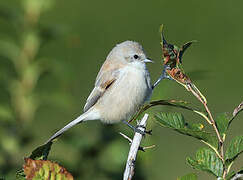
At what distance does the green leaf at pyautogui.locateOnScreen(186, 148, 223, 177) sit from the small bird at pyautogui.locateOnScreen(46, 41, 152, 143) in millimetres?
2167

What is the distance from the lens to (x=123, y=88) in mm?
3881

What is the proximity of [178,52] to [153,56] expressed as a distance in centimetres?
866

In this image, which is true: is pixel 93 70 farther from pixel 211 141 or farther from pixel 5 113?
pixel 211 141

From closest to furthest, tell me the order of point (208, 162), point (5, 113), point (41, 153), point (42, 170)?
point (42, 170) < point (208, 162) < point (41, 153) < point (5, 113)

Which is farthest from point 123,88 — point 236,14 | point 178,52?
point 236,14

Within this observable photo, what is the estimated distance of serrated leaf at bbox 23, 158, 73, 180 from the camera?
A: 1403 mm

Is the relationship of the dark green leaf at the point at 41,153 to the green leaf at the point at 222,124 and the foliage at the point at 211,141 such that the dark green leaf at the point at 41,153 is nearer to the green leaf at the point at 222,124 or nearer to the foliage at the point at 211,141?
the foliage at the point at 211,141

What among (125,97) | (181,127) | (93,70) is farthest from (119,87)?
(93,70)

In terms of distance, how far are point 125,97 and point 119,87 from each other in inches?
4.3

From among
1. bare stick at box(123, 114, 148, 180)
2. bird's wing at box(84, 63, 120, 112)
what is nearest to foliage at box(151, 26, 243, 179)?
bare stick at box(123, 114, 148, 180)

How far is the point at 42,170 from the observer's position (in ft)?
4.65

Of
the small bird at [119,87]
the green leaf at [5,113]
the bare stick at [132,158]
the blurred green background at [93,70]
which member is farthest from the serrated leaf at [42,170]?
the small bird at [119,87]

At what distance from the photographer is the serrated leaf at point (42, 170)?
55.2 inches

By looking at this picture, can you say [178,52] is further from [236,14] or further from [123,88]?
[236,14]
